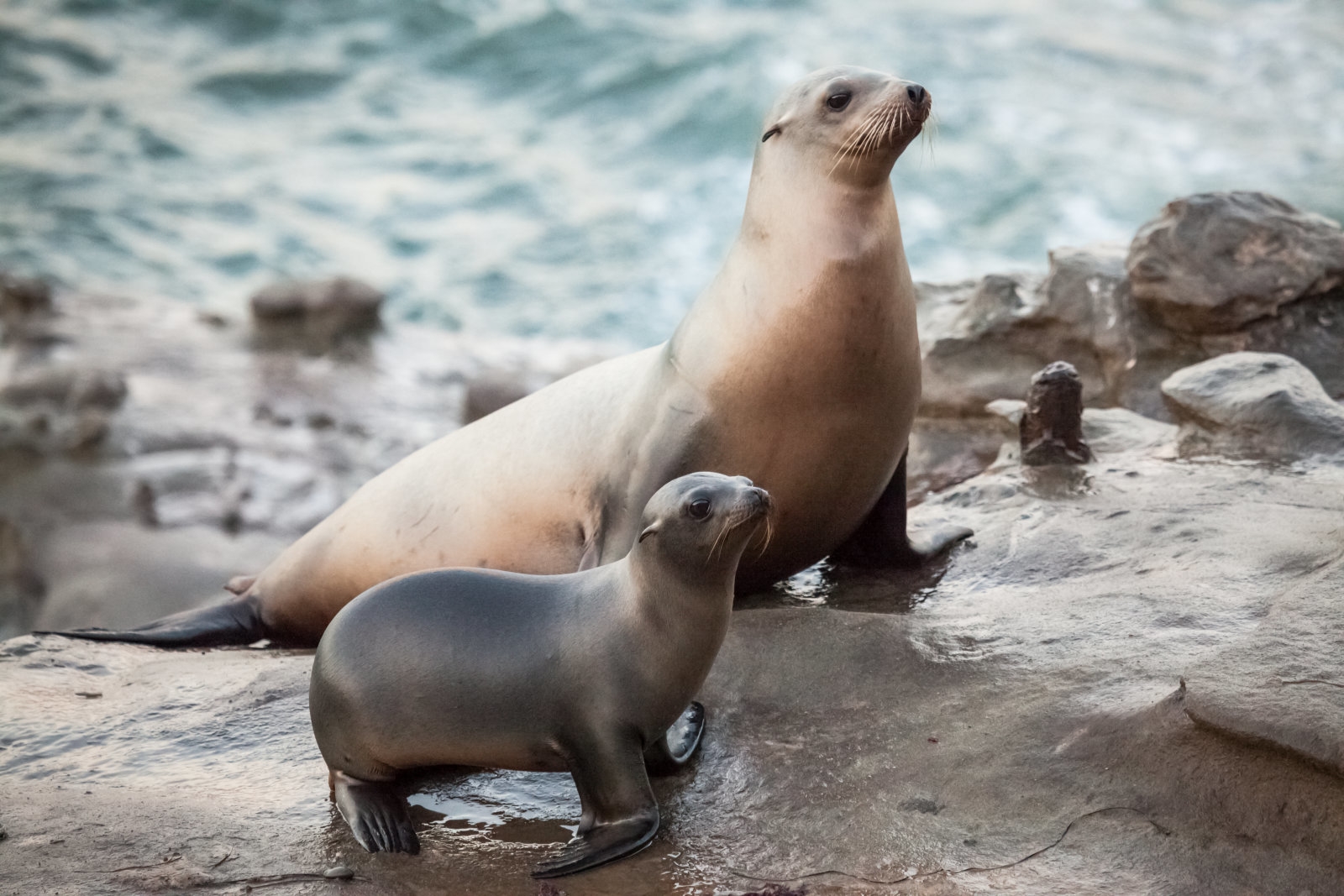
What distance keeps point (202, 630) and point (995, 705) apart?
279cm

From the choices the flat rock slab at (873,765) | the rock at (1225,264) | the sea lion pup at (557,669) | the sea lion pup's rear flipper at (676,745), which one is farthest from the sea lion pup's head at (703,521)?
the rock at (1225,264)

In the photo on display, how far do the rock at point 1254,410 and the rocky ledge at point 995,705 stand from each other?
0.01 metres

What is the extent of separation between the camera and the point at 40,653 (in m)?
4.38

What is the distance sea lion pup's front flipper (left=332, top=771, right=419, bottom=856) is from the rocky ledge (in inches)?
2.0

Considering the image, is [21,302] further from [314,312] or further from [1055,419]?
[1055,419]

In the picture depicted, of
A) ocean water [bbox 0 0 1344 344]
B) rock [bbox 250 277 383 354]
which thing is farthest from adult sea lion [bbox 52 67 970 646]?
ocean water [bbox 0 0 1344 344]

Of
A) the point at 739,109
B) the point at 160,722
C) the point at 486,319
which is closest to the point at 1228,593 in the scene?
the point at 160,722

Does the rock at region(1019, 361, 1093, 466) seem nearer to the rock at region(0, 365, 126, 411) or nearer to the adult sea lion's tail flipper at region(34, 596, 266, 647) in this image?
the adult sea lion's tail flipper at region(34, 596, 266, 647)

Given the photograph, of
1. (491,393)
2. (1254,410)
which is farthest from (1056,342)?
(491,393)

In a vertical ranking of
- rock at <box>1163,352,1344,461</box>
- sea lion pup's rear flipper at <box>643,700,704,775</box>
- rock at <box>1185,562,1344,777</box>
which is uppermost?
rock at <box>1185,562,1344,777</box>

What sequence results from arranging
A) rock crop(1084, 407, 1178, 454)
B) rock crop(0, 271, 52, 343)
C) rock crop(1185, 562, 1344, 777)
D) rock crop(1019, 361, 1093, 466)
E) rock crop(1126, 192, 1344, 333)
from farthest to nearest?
rock crop(0, 271, 52, 343) → rock crop(1126, 192, 1344, 333) → rock crop(1084, 407, 1178, 454) → rock crop(1019, 361, 1093, 466) → rock crop(1185, 562, 1344, 777)

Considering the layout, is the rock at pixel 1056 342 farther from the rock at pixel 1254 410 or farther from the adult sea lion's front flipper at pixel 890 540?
the adult sea lion's front flipper at pixel 890 540

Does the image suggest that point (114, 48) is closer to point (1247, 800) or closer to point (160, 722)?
point (160, 722)

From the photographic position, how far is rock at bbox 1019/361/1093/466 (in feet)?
16.4
